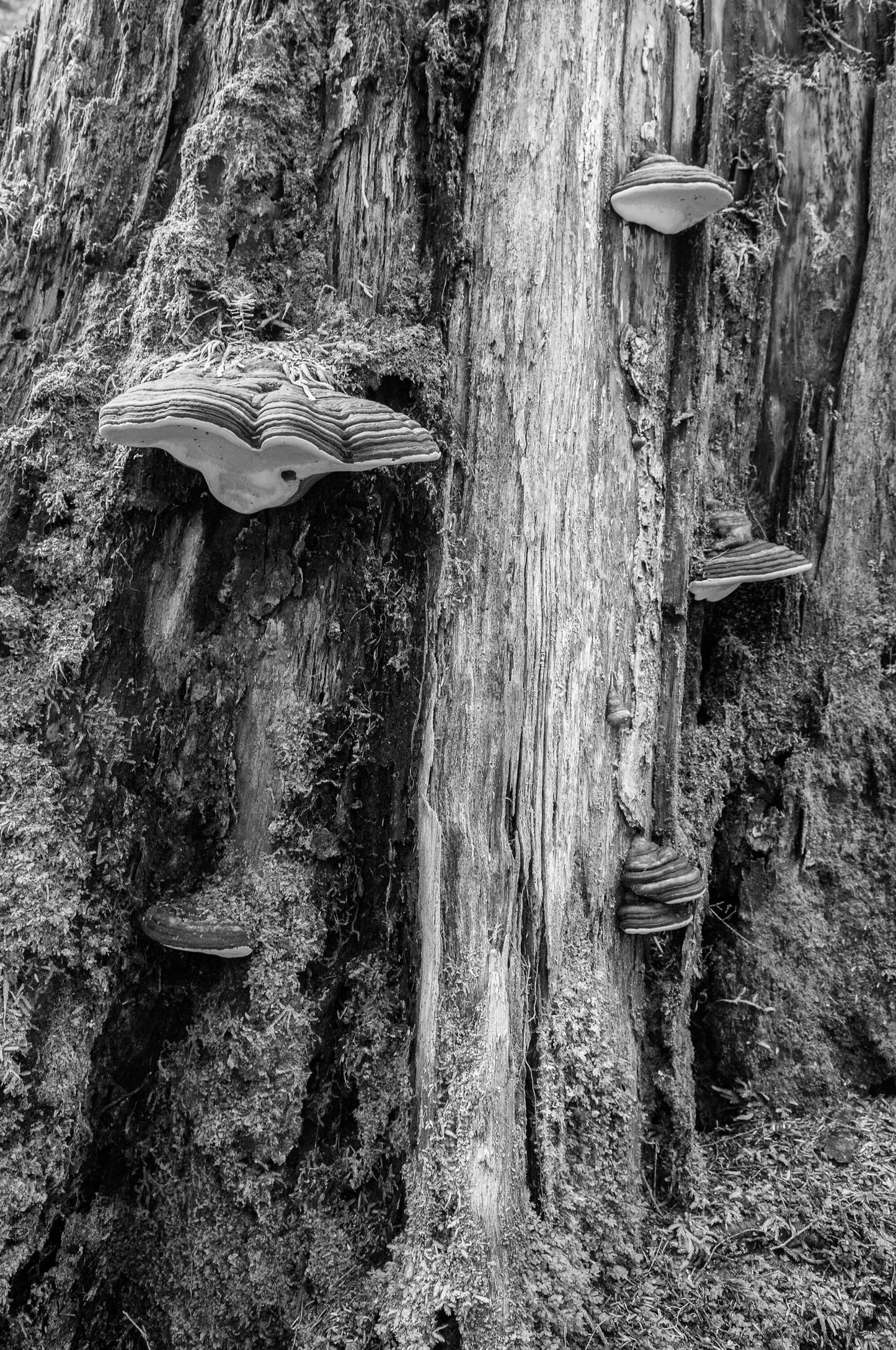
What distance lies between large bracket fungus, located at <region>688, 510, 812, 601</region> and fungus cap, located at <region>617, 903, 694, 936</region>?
189 cm

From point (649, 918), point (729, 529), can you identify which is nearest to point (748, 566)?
point (729, 529)

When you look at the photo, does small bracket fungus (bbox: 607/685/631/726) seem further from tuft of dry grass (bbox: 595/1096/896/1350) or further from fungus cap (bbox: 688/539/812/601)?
tuft of dry grass (bbox: 595/1096/896/1350)

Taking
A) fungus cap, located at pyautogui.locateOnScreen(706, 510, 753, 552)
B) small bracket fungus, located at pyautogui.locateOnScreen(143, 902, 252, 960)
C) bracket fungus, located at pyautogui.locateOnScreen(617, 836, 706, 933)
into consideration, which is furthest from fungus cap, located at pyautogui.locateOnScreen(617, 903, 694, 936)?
fungus cap, located at pyautogui.locateOnScreen(706, 510, 753, 552)

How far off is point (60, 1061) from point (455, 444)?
340 cm

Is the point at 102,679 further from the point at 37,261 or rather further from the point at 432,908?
the point at 37,261

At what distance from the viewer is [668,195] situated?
13.1ft

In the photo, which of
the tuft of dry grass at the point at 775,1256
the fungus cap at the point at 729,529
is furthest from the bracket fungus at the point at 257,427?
the tuft of dry grass at the point at 775,1256

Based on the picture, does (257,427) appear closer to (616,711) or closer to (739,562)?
(616,711)

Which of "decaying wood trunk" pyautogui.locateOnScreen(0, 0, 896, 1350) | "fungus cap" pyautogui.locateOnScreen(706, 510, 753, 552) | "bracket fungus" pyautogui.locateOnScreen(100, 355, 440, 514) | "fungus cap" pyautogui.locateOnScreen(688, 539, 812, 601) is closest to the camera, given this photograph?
"bracket fungus" pyautogui.locateOnScreen(100, 355, 440, 514)

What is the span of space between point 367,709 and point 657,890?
5.34 ft

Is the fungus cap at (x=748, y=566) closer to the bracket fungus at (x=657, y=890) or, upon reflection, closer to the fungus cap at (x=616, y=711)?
the fungus cap at (x=616, y=711)

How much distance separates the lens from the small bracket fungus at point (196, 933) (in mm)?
3428

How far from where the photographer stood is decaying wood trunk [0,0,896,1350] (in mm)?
3531

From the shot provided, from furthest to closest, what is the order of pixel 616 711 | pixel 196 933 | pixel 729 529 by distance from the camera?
pixel 729 529 < pixel 616 711 < pixel 196 933
